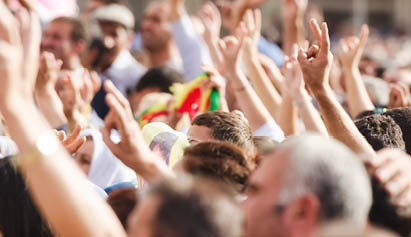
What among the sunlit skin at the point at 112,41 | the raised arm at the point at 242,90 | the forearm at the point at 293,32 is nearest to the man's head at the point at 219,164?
the raised arm at the point at 242,90

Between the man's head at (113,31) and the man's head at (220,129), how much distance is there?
3.48 metres

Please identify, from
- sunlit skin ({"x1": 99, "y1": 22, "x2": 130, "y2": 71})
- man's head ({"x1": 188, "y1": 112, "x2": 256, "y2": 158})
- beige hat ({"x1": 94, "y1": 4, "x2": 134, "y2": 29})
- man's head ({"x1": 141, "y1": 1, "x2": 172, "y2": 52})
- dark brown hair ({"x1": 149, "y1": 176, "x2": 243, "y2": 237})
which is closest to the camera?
dark brown hair ({"x1": 149, "y1": 176, "x2": 243, "y2": 237})

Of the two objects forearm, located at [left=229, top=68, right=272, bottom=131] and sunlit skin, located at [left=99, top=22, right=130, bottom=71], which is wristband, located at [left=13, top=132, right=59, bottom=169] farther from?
sunlit skin, located at [left=99, top=22, right=130, bottom=71]

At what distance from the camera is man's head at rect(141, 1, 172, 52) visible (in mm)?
7164

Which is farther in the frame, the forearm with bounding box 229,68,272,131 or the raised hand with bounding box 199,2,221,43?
the raised hand with bounding box 199,2,221,43

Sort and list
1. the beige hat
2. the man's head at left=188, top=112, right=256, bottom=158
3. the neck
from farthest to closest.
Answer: the beige hat < the neck < the man's head at left=188, top=112, right=256, bottom=158

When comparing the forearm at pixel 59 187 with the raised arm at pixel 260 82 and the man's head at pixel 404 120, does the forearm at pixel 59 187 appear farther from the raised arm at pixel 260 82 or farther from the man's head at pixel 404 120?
the raised arm at pixel 260 82

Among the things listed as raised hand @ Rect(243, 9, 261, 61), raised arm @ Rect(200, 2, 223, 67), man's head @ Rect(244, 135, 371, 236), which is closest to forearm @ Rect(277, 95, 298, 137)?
raised hand @ Rect(243, 9, 261, 61)

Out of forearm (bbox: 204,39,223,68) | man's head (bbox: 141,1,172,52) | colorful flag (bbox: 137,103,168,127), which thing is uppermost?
forearm (bbox: 204,39,223,68)

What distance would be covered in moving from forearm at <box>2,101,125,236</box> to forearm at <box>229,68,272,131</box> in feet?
7.08

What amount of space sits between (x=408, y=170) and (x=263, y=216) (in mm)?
600

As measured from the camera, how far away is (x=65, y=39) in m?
6.26

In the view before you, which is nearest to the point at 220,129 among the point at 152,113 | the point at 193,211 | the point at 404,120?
the point at 404,120

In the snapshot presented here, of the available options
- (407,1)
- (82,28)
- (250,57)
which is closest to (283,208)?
(250,57)
